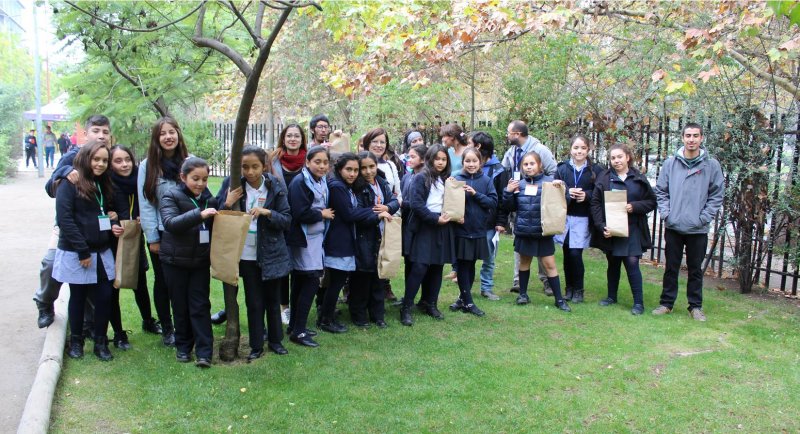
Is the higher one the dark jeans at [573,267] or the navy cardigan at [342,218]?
the navy cardigan at [342,218]

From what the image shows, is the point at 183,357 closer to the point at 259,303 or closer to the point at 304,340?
the point at 259,303

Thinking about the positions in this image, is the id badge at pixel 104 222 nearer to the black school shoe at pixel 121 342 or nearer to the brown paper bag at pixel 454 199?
the black school shoe at pixel 121 342

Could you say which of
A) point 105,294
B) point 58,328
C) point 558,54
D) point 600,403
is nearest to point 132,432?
point 105,294

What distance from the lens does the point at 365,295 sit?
20.8 ft

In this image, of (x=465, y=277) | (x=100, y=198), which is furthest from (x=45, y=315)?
(x=465, y=277)

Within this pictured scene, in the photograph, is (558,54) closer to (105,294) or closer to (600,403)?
(600,403)

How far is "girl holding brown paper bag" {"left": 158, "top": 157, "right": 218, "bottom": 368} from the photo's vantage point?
4.84m

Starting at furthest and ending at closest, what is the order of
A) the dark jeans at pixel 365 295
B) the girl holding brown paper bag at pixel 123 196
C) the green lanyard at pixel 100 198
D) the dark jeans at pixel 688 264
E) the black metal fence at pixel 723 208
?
the black metal fence at pixel 723 208 → the dark jeans at pixel 688 264 → the dark jeans at pixel 365 295 → the girl holding brown paper bag at pixel 123 196 → the green lanyard at pixel 100 198

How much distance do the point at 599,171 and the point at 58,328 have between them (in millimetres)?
5684

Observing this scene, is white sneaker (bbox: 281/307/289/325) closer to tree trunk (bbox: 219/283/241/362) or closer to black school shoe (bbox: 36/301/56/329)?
tree trunk (bbox: 219/283/241/362)

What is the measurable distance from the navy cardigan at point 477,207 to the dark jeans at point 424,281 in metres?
0.45

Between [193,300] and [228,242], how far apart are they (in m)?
0.66

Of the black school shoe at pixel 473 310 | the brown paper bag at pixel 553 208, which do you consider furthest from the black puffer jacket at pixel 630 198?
the black school shoe at pixel 473 310

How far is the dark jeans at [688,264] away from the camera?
6.84 meters
